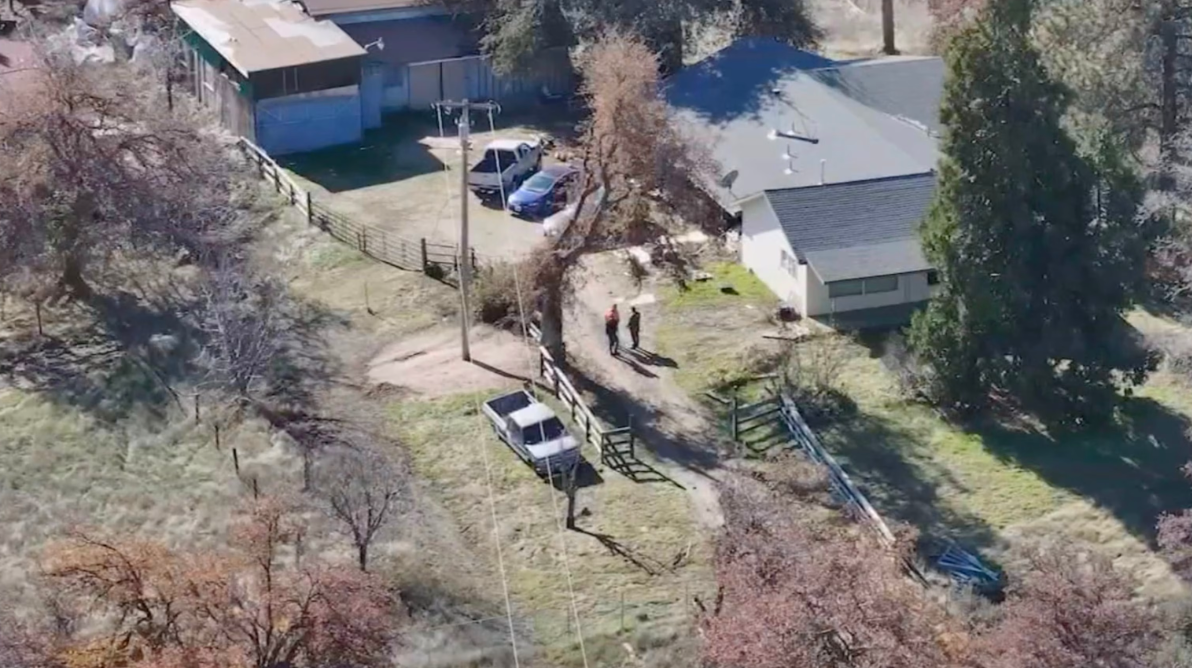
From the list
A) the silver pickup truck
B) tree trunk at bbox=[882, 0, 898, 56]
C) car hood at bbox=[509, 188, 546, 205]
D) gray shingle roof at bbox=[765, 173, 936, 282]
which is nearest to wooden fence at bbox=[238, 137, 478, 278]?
car hood at bbox=[509, 188, 546, 205]

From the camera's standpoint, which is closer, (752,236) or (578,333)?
(578,333)

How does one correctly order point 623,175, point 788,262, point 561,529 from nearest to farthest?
point 561,529
point 623,175
point 788,262

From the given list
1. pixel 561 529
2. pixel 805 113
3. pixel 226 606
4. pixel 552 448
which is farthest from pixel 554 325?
pixel 226 606

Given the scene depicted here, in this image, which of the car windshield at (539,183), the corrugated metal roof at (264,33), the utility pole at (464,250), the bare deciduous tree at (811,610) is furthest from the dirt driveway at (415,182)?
the bare deciduous tree at (811,610)

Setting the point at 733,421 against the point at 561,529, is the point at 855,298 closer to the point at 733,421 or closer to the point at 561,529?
the point at 733,421

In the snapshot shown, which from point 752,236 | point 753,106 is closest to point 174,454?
point 752,236

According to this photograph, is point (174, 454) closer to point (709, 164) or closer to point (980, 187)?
point (709, 164)

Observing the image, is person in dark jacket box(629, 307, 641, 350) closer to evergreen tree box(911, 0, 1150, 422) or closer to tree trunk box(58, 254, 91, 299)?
evergreen tree box(911, 0, 1150, 422)
